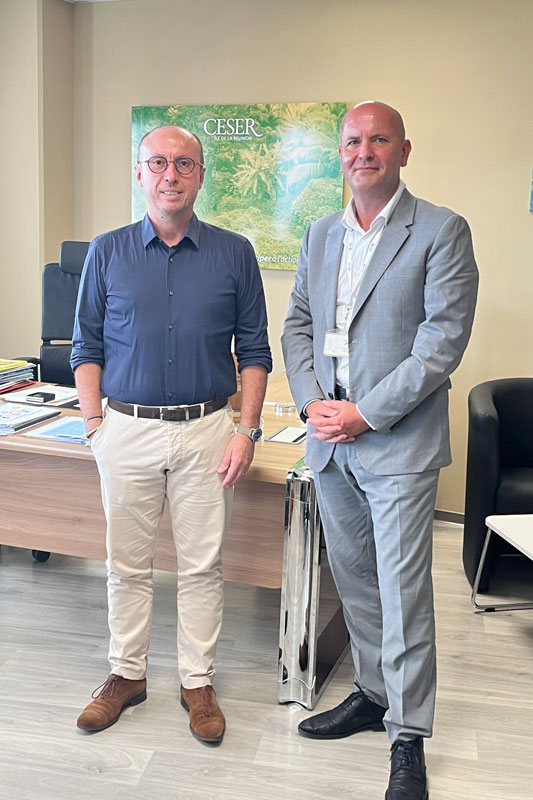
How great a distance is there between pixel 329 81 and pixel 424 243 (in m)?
2.70

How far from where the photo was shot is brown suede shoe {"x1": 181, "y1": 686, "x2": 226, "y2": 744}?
2.37 m

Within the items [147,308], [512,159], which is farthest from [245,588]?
[512,159]

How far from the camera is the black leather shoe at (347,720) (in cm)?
243

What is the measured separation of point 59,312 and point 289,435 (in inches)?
71.6

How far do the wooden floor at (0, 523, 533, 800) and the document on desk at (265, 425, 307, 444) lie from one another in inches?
30.1

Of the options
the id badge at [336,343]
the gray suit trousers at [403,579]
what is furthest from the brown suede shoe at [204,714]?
the id badge at [336,343]

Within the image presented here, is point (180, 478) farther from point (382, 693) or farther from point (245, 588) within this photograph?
point (245, 588)

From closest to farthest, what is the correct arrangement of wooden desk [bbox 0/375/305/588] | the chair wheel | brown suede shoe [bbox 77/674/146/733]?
brown suede shoe [bbox 77/674/146/733], wooden desk [bbox 0/375/305/588], the chair wheel

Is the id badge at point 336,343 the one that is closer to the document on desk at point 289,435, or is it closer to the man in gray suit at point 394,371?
the man in gray suit at point 394,371

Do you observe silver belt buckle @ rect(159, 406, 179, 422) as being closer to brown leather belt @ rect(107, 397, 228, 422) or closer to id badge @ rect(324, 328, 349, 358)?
brown leather belt @ rect(107, 397, 228, 422)

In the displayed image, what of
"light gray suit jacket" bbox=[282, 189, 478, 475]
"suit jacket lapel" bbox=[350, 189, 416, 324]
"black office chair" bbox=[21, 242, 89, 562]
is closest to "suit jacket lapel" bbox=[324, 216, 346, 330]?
"light gray suit jacket" bbox=[282, 189, 478, 475]

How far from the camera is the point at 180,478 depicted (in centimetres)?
A: 236

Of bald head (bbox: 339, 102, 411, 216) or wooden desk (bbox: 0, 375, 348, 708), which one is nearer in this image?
bald head (bbox: 339, 102, 411, 216)

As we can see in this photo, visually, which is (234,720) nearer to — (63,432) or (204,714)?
(204,714)
